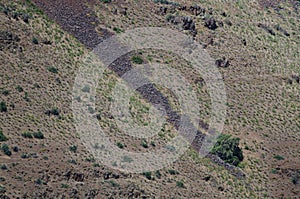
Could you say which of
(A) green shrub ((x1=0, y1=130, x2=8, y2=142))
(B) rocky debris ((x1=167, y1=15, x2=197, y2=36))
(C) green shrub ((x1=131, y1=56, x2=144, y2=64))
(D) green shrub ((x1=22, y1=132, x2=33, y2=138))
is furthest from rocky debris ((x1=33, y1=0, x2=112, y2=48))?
(A) green shrub ((x1=0, y1=130, x2=8, y2=142))

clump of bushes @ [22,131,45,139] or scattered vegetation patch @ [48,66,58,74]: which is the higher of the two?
scattered vegetation patch @ [48,66,58,74]

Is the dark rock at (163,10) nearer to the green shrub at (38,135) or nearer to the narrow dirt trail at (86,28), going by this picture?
the narrow dirt trail at (86,28)

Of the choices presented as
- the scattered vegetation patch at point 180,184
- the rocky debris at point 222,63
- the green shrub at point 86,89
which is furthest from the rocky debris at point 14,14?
the scattered vegetation patch at point 180,184

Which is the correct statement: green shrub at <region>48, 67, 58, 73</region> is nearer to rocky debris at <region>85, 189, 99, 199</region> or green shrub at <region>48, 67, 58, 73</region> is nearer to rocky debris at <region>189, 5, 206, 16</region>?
rocky debris at <region>85, 189, 99, 199</region>

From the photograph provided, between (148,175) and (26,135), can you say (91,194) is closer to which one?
(148,175)

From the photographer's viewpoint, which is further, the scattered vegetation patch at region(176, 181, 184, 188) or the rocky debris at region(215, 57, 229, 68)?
the rocky debris at region(215, 57, 229, 68)

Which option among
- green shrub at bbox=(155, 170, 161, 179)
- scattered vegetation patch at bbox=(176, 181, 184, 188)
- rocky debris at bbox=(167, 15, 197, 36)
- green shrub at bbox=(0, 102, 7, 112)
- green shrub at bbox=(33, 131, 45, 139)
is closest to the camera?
green shrub at bbox=(33, 131, 45, 139)

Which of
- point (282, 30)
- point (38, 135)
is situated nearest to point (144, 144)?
point (38, 135)
